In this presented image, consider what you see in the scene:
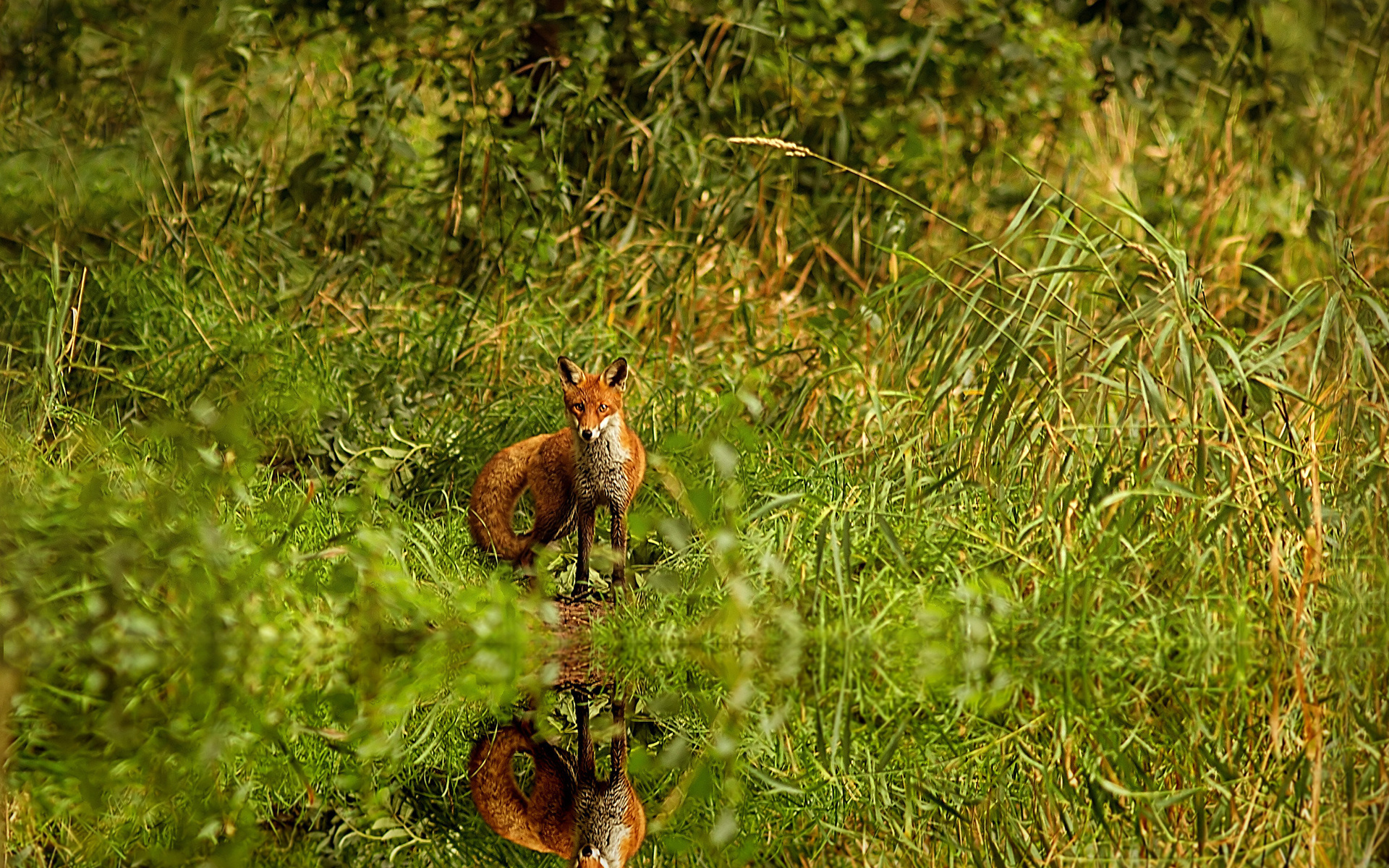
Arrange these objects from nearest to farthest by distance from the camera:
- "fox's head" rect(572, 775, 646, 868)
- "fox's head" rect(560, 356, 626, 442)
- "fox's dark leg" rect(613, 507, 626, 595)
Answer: "fox's head" rect(572, 775, 646, 868)
"fox's head" rect(560, 356, 626, 442)
"fox's dark leg" rect(613, 507, 626, 595)

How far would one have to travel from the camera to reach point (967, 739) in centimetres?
371

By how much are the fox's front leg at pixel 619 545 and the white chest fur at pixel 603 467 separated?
6 centimetres

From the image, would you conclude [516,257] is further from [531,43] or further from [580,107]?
[531,43]

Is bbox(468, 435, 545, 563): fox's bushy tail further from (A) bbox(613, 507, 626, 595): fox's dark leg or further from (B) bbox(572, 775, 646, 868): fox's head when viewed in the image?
(B) bbox(572, 775, 646, 868): fox's head

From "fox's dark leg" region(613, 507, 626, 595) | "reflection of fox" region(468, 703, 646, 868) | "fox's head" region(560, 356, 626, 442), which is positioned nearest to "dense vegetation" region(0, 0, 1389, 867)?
"reflection of fox" region(468, 703, 646, 868)

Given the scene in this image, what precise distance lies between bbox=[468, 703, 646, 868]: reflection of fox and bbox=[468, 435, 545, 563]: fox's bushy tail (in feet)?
3.14

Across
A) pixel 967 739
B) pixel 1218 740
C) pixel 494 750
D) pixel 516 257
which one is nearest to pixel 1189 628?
pixel 1218 740

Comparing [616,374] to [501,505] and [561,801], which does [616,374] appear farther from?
[561,801]

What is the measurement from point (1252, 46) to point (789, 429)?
11.9 feet

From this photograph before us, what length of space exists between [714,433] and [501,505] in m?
0.73

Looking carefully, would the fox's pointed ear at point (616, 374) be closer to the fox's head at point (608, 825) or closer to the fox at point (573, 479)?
the fox at point (573, 479)

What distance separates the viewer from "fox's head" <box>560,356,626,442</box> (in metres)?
4.39

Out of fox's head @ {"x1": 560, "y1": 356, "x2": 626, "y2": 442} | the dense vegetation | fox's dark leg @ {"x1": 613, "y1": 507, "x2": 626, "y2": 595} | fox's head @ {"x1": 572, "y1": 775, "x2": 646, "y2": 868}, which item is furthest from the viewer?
fox's dark leg @ {"x1": 613, "y1": 507, "x2": 626, "y2": 595}

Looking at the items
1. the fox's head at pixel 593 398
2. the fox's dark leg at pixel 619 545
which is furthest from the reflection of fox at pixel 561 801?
the fox's head at pixel 593 398
